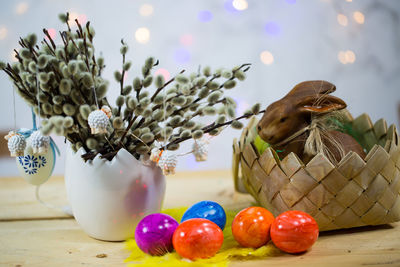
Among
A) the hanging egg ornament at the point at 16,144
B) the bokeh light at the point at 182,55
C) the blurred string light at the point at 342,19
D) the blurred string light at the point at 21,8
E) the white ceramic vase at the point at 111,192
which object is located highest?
the blurred string light at the point at 21,8

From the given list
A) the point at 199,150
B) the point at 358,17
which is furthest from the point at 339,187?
the point at 358,17

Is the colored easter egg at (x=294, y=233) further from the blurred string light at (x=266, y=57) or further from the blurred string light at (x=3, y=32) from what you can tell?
the blurred string light at (x=3, y=32)

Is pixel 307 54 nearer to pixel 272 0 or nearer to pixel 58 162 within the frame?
pixel 272 0

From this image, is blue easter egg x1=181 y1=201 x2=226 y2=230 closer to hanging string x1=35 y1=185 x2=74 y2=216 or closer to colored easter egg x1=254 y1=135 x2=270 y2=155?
colored easter egg x1=254 y1=135 x2=270 y2=155

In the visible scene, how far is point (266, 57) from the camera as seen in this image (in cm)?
184

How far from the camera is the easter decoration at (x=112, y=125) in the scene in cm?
61

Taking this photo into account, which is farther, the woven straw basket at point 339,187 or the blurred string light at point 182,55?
the blurred string light at point 182,55

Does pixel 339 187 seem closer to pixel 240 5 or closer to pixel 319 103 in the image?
pixel 319 103

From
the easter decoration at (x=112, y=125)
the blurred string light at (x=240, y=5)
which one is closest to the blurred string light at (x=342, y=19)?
the blurred string light at (x=240, y=5)

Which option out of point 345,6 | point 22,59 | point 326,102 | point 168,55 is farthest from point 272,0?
point 22,59

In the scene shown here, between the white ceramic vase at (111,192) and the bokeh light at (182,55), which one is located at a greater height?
the bokeh light at (182,55)

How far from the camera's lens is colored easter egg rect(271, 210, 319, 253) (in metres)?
0.60

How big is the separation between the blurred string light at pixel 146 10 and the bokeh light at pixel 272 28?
578 mm

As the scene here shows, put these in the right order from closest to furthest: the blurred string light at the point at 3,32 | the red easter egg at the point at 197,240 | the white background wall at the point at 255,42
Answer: the red easter egg at the point at 197,240
the blurred string light at the point at 3,32
the white background wall at the point at 255,42
